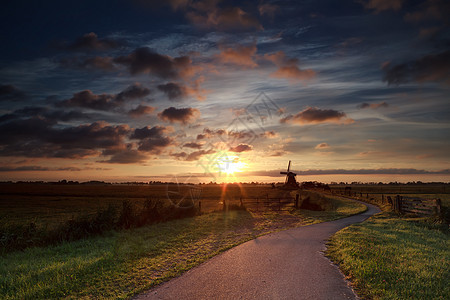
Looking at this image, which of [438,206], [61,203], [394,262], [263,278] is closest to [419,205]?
[438,206]

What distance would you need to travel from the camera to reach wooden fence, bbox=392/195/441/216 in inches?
799

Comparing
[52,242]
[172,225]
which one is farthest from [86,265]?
[172,225]

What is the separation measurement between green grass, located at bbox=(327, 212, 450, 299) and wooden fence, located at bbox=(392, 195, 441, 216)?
5.58 meters

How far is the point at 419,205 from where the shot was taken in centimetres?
2333

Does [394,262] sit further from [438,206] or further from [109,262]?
[438,206]

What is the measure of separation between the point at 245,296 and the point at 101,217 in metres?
13.2

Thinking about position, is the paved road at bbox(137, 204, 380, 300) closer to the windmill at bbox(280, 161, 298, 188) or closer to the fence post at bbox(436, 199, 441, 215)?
the fence post at bbox(436, 199, 441, 215)

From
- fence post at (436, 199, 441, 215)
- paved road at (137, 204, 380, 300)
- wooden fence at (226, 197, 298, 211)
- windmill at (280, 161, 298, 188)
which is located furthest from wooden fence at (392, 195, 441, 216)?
windmill at (280, 161, 298, 188)

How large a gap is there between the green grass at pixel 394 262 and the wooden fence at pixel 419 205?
5.58m

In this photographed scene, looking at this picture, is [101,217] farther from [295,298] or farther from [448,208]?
[448,208]

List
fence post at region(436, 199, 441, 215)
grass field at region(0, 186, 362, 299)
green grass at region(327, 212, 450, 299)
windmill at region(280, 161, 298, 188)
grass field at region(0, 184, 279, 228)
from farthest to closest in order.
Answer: windmill at region(280, 161, 298, 188), grass field at region(0, 184, 279, 228), fence post at region(436, 199, 441, 215), grass field at region(0, 186, 362, 299), green grass at region(327, 212, 450, 299)

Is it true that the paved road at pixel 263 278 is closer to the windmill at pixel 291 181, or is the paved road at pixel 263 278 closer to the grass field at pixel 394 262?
the grass field at pixel 394 262

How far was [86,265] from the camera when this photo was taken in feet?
33.3

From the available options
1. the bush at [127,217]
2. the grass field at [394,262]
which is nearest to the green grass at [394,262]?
the grass field at [394,262]
